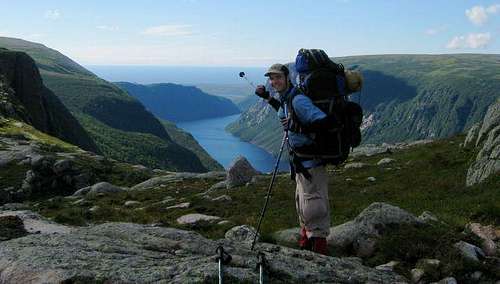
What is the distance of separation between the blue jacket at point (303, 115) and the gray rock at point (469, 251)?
399cm

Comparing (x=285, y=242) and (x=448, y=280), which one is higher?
(x=448, y=280)

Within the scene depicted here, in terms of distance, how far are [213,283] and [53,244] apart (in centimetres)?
371

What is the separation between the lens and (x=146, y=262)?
8.73 meters

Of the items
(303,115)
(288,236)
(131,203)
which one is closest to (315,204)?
(303,115)

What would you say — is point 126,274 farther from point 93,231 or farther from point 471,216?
point 471,216

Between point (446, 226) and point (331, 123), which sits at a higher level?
point (331, 123)

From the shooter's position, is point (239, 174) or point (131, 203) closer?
point (131, 203)

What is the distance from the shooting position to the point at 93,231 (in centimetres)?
1126

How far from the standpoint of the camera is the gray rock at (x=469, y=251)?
37.2 ft

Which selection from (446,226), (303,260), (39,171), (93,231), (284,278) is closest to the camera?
(284,278)

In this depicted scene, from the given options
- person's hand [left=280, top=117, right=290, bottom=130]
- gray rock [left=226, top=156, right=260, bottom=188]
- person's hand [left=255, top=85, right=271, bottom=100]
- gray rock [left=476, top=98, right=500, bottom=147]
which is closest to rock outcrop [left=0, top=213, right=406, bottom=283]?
person's hand [left=280, top=117, right=290, bottom=130]

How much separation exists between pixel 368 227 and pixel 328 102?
170 inches

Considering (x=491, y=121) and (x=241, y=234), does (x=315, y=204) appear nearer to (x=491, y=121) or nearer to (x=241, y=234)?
(x=241, y=234)

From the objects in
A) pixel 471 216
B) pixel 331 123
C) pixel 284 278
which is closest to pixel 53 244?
pixel 284 278
